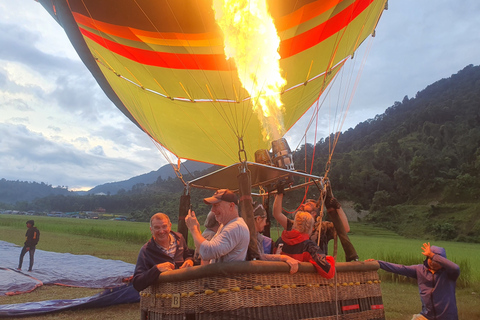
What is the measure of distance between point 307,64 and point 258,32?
1377 millimetres

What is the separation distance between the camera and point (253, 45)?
214 inches

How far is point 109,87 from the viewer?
6852 mm

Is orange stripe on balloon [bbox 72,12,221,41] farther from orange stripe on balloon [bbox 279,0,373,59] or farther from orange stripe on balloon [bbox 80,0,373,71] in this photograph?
orange stripe on balloon [bbox 279,0,373,59]

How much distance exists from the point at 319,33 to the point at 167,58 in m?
2.56

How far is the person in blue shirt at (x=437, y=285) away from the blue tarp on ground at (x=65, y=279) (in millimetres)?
4616

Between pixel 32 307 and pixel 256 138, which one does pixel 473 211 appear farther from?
pixel 32 307

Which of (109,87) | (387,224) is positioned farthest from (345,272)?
(387,224)

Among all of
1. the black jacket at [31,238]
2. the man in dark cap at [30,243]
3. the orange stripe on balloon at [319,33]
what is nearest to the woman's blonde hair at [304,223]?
the orange stripe on balloon at [319,33]

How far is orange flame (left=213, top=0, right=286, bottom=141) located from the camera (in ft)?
17.4

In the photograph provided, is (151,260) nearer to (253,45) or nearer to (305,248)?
(305,248)

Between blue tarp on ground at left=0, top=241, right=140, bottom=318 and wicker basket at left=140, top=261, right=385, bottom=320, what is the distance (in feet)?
12.9

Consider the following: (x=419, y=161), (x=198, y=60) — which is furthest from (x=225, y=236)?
(x=419, y=161)

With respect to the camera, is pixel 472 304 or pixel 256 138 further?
pixel 256 138

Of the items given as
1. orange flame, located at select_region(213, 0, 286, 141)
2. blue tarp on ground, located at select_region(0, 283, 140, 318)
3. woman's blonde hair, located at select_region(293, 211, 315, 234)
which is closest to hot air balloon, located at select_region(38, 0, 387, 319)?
orange flame, located at select_region(213, 0, 286, 141)
